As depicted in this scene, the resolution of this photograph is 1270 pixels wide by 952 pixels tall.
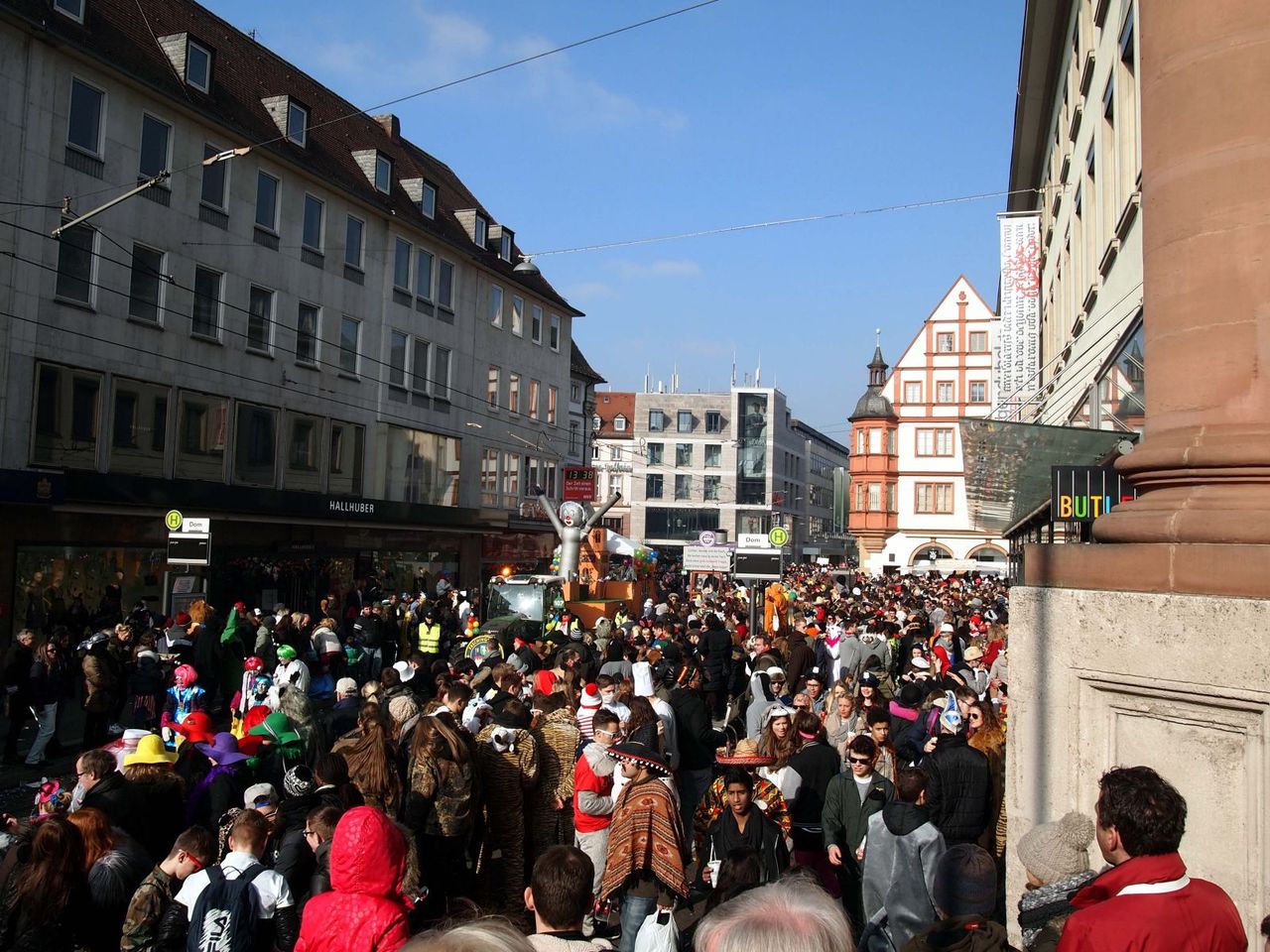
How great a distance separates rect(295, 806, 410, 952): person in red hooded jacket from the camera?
4508 millimetres

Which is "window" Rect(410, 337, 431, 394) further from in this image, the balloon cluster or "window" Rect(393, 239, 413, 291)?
the balloon cluster

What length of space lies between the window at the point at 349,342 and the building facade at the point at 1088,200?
19.3 metres

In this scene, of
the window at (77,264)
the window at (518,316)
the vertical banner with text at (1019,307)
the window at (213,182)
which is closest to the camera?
the window at (77,264)

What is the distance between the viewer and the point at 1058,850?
436 centimetres

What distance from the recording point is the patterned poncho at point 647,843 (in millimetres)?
Result: 6348

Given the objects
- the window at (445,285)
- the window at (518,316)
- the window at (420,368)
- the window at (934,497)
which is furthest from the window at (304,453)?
the window at (934,497)

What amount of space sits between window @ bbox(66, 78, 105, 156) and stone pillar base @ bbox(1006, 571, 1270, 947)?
77.7 ft

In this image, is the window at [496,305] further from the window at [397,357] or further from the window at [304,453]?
the window at [304,453]

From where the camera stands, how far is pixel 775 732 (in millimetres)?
8414

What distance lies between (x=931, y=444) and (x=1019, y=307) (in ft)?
126

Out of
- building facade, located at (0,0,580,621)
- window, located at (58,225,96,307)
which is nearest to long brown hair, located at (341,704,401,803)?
building facade, located at (0,0,580,621)

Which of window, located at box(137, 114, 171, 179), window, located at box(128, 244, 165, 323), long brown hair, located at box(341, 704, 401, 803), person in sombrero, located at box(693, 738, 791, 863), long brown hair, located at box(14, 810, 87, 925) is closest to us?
long brown hair, located at box(14, 810, 87, 925)

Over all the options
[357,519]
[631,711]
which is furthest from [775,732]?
[357,519]

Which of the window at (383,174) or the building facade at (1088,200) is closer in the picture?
the building facade at (1088,200)
